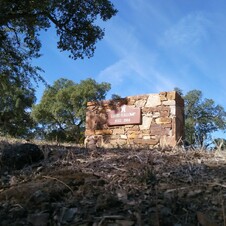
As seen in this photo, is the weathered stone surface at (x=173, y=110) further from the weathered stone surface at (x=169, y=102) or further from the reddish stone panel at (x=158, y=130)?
the reddish stone panel at (x=158, y=130)

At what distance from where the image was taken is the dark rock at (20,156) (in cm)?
367

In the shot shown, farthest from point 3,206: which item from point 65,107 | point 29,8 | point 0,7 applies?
point 65,107

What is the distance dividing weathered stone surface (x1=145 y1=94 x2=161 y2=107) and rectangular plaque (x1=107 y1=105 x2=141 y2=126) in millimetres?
Result: 348

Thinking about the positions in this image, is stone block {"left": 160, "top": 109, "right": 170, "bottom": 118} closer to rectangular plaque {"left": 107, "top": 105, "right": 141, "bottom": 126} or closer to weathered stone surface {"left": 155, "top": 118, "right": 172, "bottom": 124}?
weathered stone surface {"left": 155, "top": 118, "right": 172, "bottom": 124}

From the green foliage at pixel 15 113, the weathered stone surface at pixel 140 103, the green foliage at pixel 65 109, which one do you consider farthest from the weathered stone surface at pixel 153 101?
the green foliage at pixel 65 109

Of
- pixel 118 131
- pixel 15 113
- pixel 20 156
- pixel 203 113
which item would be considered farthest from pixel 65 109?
pixel 20 156

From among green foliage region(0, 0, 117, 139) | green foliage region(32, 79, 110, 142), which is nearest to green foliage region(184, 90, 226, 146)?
green foliage region(32, 79, 110, 142)

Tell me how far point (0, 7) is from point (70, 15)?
268 centimetres

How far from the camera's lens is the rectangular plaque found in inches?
373

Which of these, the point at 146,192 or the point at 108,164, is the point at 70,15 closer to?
the point at 108,164

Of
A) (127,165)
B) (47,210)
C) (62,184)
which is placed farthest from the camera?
(127,165)

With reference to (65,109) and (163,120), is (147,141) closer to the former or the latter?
(163,120)

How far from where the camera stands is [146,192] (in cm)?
252

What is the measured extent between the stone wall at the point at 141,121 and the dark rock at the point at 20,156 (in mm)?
5015
